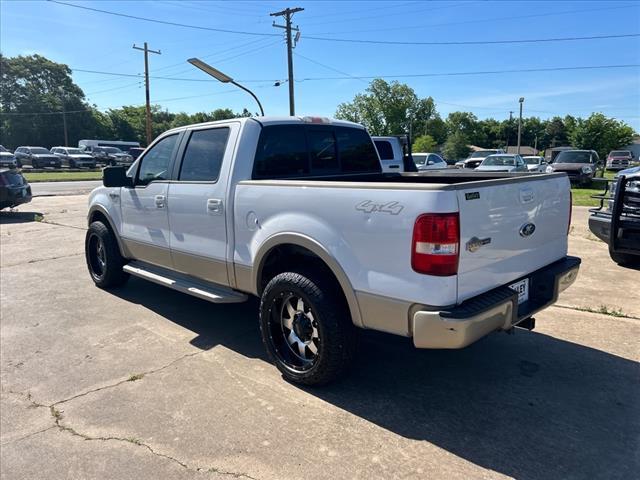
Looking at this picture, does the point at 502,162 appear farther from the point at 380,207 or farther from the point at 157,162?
the point at 380,207

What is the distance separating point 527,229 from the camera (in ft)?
10.7

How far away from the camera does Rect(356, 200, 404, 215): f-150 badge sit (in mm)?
2723

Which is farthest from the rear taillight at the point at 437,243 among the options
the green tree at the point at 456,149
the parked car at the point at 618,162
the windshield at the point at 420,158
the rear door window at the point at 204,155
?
the green tree at the point at 456,149

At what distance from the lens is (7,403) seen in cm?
338

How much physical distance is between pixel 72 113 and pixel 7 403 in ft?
247

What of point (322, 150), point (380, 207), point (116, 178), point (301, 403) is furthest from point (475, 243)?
point (116, 178)

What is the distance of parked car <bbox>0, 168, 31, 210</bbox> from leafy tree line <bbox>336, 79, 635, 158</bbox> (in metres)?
63.2

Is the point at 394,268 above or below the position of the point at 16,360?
above

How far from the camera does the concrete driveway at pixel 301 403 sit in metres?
2.63

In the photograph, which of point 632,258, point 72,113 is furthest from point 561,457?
point 72,113

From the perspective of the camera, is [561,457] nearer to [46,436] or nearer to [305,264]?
[305,264]

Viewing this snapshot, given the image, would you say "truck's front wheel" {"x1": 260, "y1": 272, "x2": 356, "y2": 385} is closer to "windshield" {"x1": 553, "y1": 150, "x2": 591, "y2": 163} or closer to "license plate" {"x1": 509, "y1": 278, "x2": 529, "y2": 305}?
"license plate" {"x1": 509, "y1": 278, "x2": 529, "y2": 305}

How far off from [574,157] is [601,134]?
45.2 metres

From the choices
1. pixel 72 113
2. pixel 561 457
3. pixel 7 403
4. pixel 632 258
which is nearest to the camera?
pixel 561 457
